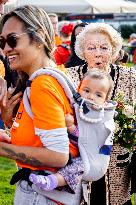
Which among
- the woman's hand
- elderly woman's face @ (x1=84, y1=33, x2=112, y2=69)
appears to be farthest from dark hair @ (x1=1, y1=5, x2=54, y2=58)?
elderly woman's face @ (x1=84, y1=33, x2=112, y2=69)

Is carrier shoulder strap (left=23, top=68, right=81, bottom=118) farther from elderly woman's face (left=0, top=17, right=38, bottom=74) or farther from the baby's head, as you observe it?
the baby's head

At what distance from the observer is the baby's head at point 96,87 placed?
3.04 m

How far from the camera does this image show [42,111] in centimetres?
252

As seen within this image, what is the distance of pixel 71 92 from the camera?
2.70 metres

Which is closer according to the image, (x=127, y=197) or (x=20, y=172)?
(x=20, y=172)

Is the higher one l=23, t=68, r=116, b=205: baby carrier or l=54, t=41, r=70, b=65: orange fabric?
l=23, t=68, r=116, b=205: baby carrier

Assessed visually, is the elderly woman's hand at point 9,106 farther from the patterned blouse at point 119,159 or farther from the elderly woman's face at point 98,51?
the elderly woman's face at point 98,51

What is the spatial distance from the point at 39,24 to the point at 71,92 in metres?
0.37

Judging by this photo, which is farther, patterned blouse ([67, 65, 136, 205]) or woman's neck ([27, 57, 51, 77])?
patterned blouse ([67, 65, 136, 205])

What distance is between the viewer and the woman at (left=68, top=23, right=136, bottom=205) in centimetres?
427

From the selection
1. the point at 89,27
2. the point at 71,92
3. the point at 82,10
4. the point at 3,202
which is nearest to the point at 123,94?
the point at 89,27

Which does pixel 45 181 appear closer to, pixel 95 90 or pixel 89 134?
pixel 89 134

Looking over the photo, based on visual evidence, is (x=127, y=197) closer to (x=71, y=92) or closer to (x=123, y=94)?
(x=123, y=94)

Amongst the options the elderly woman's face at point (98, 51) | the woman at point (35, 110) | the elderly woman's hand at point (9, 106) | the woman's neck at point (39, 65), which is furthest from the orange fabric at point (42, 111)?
the elderly woman's face at point (98, 51)
